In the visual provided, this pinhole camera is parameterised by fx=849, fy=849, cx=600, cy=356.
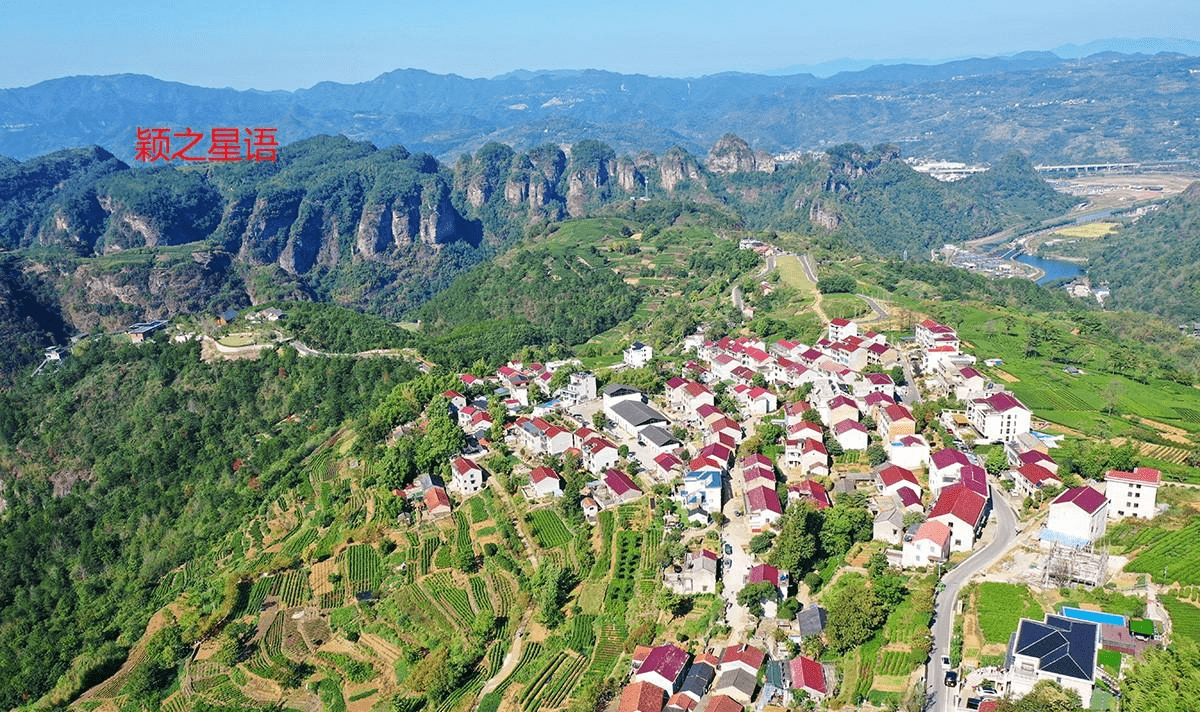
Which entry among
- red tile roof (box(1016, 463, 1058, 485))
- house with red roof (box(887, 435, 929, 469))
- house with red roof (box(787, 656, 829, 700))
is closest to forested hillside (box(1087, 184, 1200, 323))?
red tile roof (box(1016, 463, 1058, 485))

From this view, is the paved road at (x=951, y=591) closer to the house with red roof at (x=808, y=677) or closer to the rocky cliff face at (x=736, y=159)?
the house with red roof at (x=808, y=677)

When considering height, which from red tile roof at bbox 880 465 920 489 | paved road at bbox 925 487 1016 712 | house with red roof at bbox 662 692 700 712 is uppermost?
red tile roof at bbox 880 465 920 489

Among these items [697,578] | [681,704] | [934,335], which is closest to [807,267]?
[934,335]

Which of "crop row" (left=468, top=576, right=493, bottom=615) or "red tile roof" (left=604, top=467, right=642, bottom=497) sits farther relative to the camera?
"red tile roof" (left=604, top=467, right=642, bottom=497)

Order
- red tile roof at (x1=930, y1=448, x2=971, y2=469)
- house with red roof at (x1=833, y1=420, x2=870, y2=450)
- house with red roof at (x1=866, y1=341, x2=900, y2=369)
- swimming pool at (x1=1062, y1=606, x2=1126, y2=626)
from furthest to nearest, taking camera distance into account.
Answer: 1. house with red roof at (x1=866, y1=341, x2=900, y2=369)
2. house with red roof at (x1=833, y1=420, x2=870, y2=450)
3. red tile roof at (x1=930, y1=448, x2=971, y2=469)
4. swimming pool at (x1=1062, y1=606, x2=1126, y2=626)

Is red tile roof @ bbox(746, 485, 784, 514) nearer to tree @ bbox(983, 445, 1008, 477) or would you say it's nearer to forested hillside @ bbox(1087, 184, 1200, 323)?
tree @ bbox(983, 445, 1008, 477)

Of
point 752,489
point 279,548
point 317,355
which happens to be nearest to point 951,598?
point 752,489
